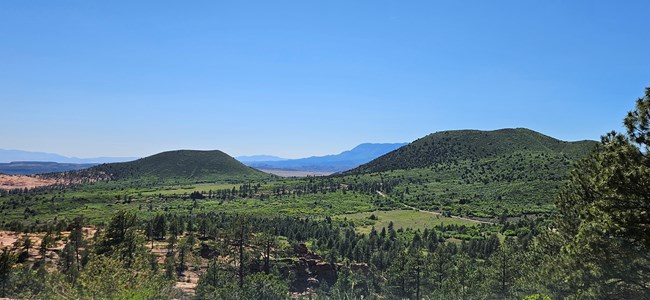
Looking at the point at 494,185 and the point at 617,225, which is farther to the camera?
the point at 494,185

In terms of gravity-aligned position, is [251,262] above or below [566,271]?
below

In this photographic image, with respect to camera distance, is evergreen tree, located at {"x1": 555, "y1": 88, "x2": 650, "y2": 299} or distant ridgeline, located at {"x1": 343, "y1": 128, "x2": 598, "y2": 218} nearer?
evergreen tree, located at {"x1": 555, "y1": 88, "x2": 650, "y2": 299}

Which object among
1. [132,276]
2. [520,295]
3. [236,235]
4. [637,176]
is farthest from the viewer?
[236,235]

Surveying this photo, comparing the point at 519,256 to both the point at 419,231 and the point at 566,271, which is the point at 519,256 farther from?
the point at 419,231

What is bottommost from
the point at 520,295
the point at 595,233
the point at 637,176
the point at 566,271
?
the point at 520,295

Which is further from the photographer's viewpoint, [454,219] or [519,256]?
[454,219]

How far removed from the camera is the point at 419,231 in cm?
9569

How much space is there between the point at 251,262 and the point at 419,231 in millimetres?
49447

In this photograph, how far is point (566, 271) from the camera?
23.4 metres

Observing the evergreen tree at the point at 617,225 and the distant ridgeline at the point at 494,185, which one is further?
the distant ridgeline at the point at 494,185

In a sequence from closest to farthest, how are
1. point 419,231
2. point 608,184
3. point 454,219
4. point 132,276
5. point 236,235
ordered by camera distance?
point 608,184, point 132,276, point 236,235, point 419,231, point 454,219

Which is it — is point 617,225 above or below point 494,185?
above

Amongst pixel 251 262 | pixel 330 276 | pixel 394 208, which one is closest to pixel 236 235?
pixel 251 262

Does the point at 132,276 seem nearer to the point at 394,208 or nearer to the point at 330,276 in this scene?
the point at 330,276
